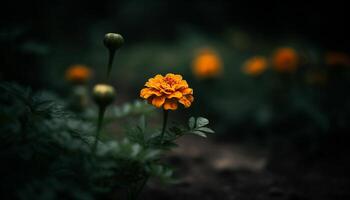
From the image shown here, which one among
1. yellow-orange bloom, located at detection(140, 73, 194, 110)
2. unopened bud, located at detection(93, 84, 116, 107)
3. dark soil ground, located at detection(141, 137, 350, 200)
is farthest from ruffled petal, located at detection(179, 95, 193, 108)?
dark soil ground, located at detection(141, 137, 350, 200)

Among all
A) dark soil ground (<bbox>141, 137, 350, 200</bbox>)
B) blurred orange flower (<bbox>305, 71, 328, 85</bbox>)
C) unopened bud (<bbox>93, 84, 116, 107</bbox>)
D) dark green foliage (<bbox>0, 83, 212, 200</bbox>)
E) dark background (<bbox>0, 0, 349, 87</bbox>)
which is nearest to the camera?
dark green foliage (<bbox>0, 83, 212, 200</bbox>)

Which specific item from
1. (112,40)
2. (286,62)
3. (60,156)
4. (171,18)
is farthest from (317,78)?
(171,18)

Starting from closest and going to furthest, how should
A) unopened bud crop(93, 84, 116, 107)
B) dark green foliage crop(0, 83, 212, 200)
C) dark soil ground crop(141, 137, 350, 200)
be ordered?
dark green foliage crop(0, 83, 212, 200) < unopened bud crop(93, 84, 116, 107) < dark soil ground crop(141, 137, 350, 200)

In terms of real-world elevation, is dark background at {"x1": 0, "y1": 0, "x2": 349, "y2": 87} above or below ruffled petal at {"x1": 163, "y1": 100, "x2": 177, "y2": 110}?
above

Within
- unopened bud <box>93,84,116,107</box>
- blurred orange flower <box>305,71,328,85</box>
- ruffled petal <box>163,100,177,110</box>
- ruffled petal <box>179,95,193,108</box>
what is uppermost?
blurred orange flower <box>305,71,328,85</box>

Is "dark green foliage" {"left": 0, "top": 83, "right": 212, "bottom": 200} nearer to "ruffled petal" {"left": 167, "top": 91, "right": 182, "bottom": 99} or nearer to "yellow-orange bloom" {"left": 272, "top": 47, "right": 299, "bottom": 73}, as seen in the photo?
"ruffled petal" {"left": 167, "top": 91, "right": 182, "bottom": 99}

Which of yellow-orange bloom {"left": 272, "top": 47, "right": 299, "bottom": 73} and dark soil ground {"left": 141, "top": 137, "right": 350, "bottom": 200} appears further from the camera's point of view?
yellow-orange bloom {"left": 272, "top": 47, "right": 299, "bottom": 73}

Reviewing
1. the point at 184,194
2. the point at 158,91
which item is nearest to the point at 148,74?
the point at 184,194

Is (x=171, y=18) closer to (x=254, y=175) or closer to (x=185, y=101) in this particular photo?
(x=254, y=175)
